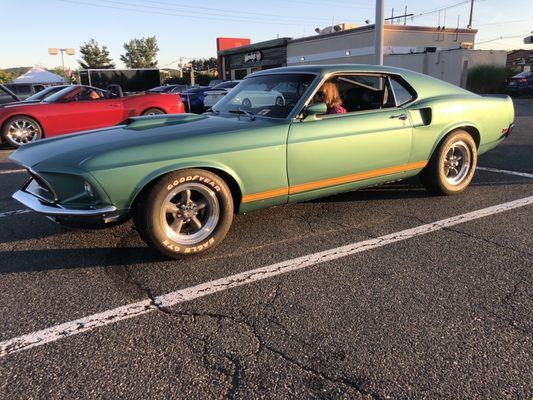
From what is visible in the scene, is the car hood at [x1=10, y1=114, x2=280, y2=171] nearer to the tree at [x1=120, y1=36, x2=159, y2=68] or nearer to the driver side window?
the driver side window

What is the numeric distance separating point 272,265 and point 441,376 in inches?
58.7

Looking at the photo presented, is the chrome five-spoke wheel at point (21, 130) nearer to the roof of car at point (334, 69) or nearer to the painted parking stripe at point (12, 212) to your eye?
the painted parking stripe at point (12, 212)

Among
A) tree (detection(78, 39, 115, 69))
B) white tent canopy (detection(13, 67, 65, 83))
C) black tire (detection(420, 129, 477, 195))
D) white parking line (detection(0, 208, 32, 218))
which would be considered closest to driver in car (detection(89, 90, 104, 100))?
white parking line (detection(0, 208, 32, 218))

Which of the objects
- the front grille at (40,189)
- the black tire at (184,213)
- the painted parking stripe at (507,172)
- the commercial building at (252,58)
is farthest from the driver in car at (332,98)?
the commercial building at (252,58)

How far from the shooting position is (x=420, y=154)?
454cm

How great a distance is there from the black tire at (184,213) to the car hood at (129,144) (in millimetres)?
212

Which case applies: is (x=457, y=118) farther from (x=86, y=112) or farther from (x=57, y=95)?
(x=57, y=95)

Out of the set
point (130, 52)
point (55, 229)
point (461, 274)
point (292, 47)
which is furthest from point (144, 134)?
A: point (130, 52)

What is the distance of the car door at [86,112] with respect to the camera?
904cm

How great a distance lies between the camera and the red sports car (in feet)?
28.8

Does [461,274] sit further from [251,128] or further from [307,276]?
[251,128]

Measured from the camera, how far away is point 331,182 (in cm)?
398

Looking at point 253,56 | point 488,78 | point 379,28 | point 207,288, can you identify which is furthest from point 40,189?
point 253,56

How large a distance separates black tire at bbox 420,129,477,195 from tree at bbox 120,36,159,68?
96.6m
